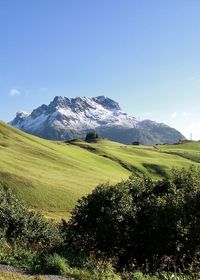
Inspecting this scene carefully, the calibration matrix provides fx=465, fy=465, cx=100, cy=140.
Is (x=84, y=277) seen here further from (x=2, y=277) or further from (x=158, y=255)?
(x=158, y=255)

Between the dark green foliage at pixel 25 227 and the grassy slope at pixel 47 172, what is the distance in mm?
45371

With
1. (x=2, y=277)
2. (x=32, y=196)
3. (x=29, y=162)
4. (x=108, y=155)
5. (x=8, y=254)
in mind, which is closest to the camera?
(x=2, y=277)

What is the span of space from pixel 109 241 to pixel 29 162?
8907cm

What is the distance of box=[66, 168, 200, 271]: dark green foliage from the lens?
30.5 metres

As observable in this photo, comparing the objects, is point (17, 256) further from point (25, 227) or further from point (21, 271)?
point (25, 227)

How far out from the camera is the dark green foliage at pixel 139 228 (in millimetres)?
30516

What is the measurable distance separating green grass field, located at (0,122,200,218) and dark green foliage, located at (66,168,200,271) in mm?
42843

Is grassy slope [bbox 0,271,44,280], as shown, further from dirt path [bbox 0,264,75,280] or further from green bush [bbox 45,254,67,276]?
green bush [bbox 45,254,67,276]

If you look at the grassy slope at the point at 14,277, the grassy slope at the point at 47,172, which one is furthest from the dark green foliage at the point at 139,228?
the grassy slope at the point at 47,172

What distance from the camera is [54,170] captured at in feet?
386

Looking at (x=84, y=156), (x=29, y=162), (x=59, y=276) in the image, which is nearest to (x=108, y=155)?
(x=84, y=156)

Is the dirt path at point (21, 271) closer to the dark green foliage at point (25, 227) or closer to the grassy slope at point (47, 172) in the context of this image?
the dark green foliage at point (25, 227)

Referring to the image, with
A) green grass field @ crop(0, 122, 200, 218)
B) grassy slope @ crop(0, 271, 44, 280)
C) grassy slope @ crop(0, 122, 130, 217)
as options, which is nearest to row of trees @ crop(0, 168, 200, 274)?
grassy slope @ crop(0, 271, 44, 280)

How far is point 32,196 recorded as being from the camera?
84.5m
